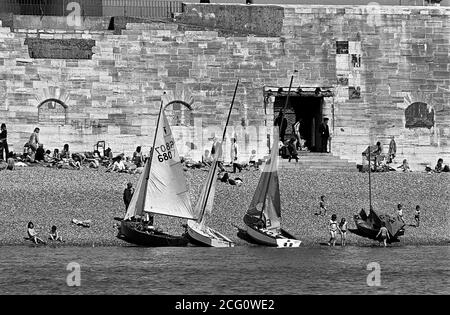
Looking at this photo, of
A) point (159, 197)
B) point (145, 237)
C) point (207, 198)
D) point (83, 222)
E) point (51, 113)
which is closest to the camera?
point (145, 237)

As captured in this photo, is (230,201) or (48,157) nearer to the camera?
(230,201)

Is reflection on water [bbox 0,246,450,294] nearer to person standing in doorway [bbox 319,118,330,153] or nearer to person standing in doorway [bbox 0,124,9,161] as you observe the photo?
person standing in doorway [bbox 0,124,9,161]

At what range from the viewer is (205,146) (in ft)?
219

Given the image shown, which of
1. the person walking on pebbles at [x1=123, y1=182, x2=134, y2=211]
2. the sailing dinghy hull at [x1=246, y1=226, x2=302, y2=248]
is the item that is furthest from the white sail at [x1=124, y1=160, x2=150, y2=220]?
the sailing dinghy hull at [x1=246, y1=226, x2=302, y2=248]

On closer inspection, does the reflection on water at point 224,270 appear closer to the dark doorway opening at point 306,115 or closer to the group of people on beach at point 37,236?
the group of people on beach at point 37,236

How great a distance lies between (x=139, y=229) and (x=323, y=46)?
15672mm

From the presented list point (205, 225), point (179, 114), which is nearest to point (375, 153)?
point (179, 114)

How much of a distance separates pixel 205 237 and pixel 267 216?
9.26 ft

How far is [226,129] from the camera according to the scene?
65562 mm

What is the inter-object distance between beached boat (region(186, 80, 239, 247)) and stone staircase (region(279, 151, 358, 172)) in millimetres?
6560

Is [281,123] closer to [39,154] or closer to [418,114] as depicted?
[418,114]

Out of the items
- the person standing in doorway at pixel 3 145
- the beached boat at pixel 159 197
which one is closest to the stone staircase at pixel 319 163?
the beached boat at pixel 159 197

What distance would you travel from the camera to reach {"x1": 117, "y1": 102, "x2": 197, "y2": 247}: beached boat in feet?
182
